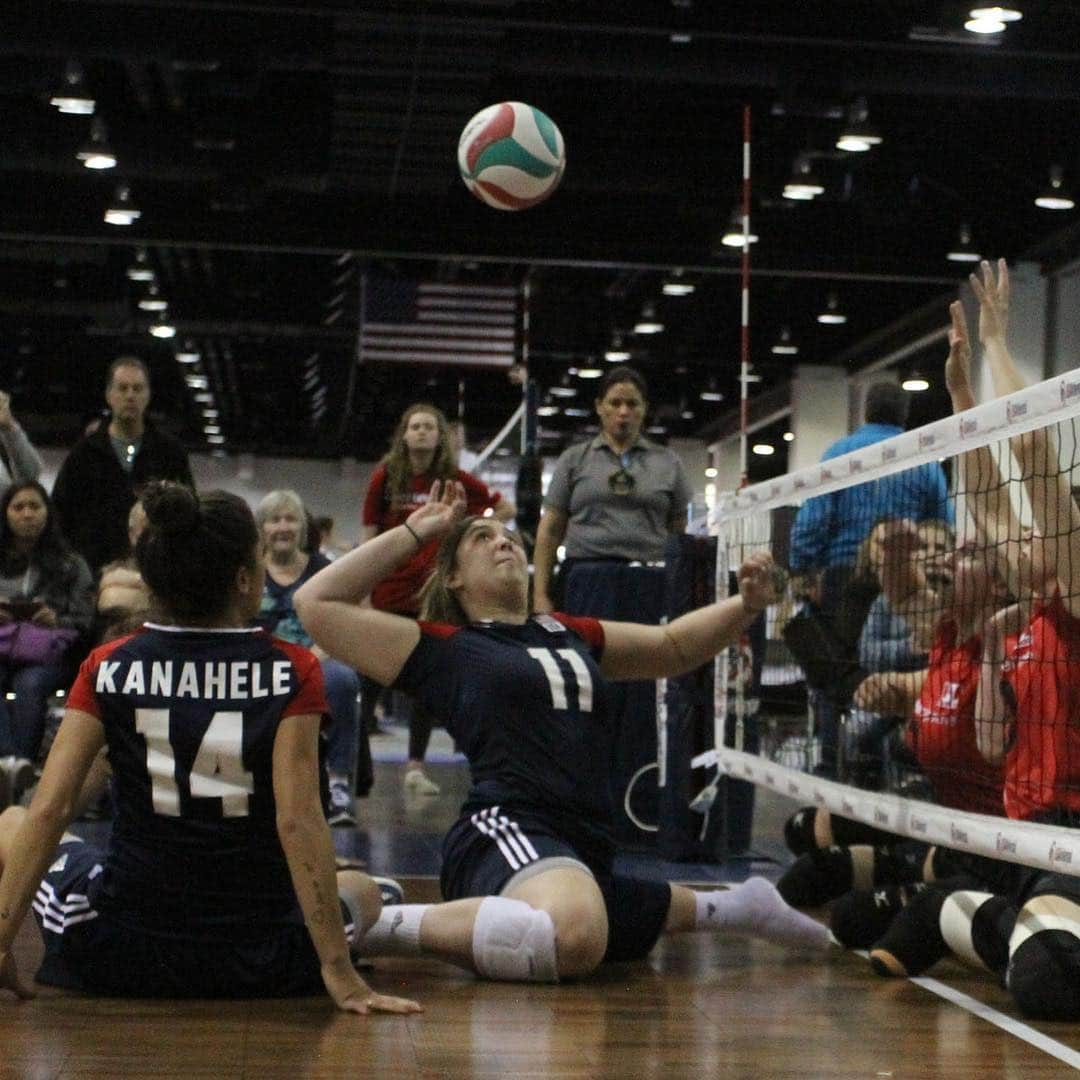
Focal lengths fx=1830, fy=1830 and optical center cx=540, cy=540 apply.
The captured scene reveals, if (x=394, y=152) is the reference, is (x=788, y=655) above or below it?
below

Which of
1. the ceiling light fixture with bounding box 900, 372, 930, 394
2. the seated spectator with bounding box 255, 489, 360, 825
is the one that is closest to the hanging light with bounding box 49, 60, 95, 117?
the seated spectator with bounding box 255, 489, 360, 825

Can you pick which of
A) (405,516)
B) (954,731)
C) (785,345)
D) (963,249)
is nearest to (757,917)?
(954,731)

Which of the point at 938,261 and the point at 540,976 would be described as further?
the point at 938,261

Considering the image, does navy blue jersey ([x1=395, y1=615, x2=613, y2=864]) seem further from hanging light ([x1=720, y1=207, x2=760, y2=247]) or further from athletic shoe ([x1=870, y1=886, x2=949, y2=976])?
hanging light ([x1=720, y1=207, x2=760, y2=247])

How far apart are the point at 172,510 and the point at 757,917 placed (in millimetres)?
1876

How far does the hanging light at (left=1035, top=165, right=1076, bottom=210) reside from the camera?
1330 centimetres

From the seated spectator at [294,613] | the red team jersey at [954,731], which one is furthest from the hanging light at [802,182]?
the red team jersey at [954,731]

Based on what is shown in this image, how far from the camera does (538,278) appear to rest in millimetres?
18969

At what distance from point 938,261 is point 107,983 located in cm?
1260

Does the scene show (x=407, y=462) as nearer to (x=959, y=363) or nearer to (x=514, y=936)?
(x=959, y=363)

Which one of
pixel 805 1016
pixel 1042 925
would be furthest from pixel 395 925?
pixel 1042 925

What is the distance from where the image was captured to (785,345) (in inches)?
875

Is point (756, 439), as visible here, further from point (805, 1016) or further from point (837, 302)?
point (805, 1016)

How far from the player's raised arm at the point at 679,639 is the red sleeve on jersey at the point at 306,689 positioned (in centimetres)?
108
